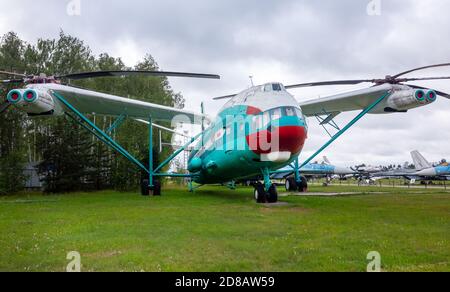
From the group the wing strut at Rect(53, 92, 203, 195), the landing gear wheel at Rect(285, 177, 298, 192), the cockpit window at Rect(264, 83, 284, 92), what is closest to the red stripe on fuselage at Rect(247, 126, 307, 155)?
the cockpit window at Rect(264, 83, 284, 92)

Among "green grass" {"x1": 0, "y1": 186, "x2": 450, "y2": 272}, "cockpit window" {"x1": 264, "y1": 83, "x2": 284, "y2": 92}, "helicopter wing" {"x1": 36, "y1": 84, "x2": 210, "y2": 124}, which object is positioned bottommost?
"green grass" {"x1": 0, "y1": 186, "x2": 450, "y2": 272}

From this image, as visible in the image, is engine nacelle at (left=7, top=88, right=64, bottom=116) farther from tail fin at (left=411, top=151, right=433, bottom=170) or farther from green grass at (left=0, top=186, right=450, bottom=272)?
tail fin at (left=411, top=151, right=433, bottom=170)

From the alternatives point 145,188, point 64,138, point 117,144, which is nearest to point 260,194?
point 145,188

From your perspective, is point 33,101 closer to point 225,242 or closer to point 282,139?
point 282,139

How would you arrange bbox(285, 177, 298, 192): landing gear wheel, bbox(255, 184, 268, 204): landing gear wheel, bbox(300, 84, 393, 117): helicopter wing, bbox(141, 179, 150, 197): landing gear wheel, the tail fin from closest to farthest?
bbox(255, 184, 268, 204): landing gear wheel < bbox(300, 84, 393, 117): helicopter wing < bbox(141, 179, 150, 197): landing gear wheel < bbox(285, 177, 298, 192): landing gear wheel < the tail fin

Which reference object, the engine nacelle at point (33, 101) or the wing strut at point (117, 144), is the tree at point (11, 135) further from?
the engine nacelle at point (33, 101)

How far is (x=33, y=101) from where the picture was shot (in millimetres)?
13461

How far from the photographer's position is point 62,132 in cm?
2605

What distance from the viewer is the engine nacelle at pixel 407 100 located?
14.6 metres

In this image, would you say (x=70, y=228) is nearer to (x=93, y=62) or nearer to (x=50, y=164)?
(x=50, y=164)

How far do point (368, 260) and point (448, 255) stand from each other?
1.41 metres

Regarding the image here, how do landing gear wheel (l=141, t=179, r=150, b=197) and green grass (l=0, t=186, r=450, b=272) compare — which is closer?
green grass (l=0, t=186, r=450, b=272)

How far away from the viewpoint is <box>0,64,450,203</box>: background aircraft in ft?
38.7
